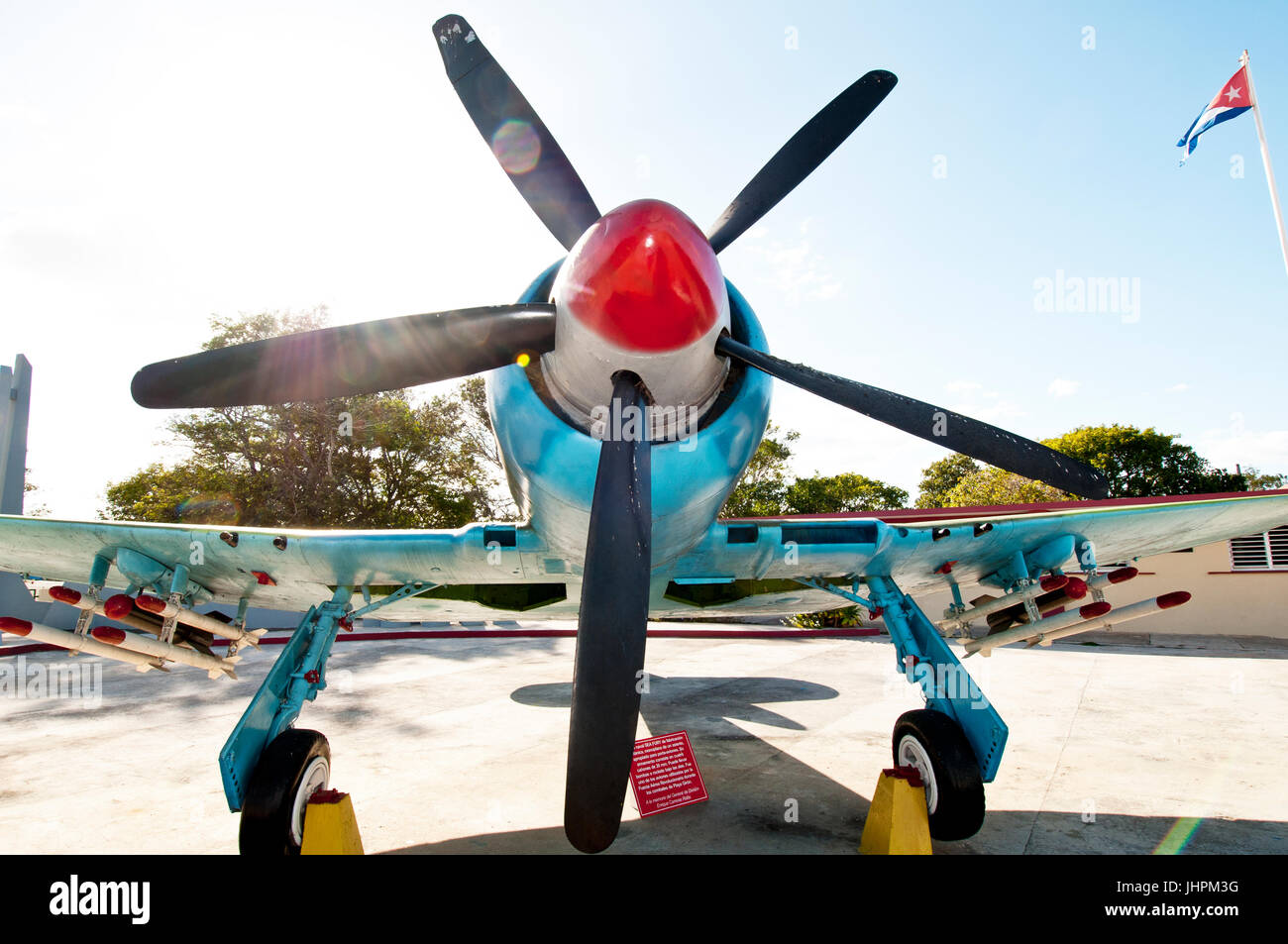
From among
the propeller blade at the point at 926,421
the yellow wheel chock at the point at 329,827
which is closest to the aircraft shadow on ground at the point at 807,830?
the yellow wheel chock at the point at 329,827

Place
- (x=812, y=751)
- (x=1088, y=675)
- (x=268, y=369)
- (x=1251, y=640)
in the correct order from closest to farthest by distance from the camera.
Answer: (x=268, y=369)
(x=812, y=751)
(x=1088, y=675)
(x=1251, y=640)

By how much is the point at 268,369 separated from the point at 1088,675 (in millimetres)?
14372

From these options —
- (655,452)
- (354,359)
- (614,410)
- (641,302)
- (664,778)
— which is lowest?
(664,778)

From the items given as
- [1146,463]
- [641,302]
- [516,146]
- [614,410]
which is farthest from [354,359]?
[1146,463]

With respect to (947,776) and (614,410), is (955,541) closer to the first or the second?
(947,776)

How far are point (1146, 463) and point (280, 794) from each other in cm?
5231

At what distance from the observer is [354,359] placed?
2990 millimetres

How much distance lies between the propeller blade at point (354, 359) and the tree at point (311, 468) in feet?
77.5

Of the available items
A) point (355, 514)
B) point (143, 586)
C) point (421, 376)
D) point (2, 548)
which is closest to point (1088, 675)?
point (421, 376)

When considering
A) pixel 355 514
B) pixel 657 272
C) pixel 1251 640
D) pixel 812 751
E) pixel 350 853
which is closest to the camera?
pixel 657 272

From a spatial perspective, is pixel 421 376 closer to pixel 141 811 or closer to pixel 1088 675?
pixel 141 811

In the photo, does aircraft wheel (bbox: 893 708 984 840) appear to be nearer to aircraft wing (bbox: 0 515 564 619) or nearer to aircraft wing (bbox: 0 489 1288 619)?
aircraft wing (bbox: 0 489 1288 619)

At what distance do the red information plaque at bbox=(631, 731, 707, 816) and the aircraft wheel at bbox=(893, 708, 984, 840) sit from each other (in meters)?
1.74

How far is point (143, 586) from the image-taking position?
4.74m
